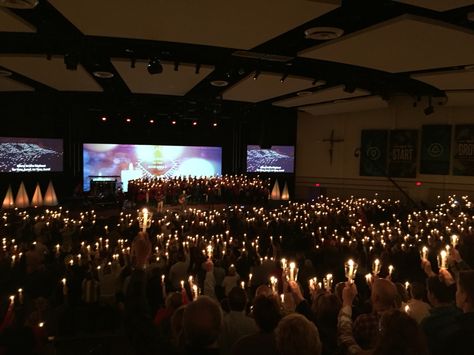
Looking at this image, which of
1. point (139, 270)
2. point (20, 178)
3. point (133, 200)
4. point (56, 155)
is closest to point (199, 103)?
point (133, 200)

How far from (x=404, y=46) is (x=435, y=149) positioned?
1172cm

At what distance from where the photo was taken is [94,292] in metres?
5.38

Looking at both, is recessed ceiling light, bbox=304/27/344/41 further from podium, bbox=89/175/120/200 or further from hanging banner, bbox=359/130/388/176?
hanging banner, bbox=359/130/388/176

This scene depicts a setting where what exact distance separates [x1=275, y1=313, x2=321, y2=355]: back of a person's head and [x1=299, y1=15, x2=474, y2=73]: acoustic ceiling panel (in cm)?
501

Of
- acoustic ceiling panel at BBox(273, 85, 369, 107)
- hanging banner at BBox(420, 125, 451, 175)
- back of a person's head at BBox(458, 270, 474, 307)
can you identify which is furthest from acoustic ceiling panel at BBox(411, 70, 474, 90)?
back of a person's head at BBox(458, 270, 474, 307)

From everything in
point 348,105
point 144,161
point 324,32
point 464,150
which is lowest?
point 144,161

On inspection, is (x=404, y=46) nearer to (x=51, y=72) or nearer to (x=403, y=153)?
(x=51, y=72)

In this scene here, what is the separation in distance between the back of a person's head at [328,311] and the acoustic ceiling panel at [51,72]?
25.6 feet

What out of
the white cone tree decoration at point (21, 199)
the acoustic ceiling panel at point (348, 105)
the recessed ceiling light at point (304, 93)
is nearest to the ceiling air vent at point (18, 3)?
the recessed ceiling light at point (304, 93)

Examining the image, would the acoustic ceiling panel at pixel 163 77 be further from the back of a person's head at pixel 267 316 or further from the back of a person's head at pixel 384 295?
the back of a person's head at pixel 267 316

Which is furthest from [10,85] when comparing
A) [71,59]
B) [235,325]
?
[235,325]

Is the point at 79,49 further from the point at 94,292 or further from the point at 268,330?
the point at 268,330

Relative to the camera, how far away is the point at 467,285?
8.59 ft

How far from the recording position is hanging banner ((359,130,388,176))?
59.7 feet
